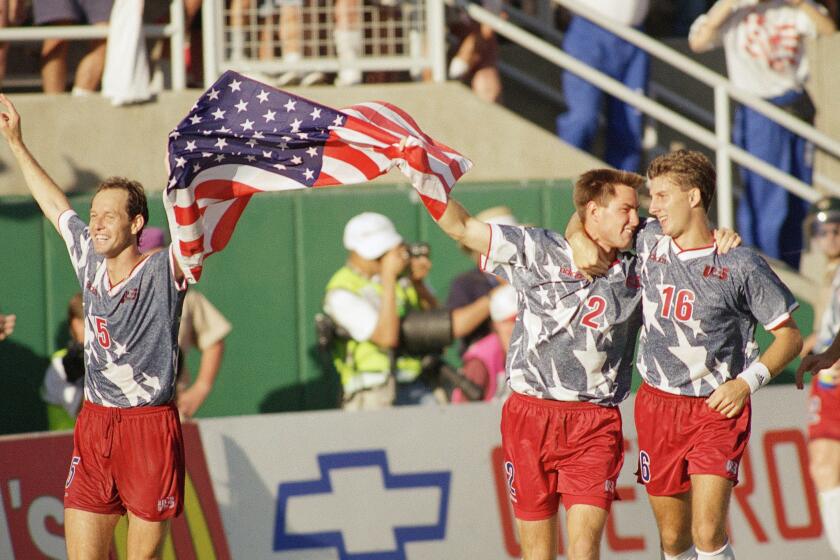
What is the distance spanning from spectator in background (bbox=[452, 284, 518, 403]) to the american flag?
8.21 feet

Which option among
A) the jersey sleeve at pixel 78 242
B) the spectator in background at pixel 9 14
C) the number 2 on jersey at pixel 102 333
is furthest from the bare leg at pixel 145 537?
the spectator in background at pixel 9 14

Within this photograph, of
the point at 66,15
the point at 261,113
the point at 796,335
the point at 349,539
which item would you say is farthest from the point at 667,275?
the point at 66,15

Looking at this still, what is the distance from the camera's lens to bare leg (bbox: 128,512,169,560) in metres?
6.94

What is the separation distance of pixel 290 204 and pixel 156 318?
4211 millimetres

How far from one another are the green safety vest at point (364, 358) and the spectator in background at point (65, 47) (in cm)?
277

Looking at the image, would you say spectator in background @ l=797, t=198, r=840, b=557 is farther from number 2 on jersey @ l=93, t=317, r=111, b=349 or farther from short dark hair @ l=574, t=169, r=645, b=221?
number 2 on jersey @ l=93, t=317, r=111, b=349

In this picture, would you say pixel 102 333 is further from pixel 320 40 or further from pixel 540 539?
pixel 320 40

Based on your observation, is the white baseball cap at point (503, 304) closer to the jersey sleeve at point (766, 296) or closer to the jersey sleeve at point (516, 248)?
the jersey sleeve at point (516, 248)

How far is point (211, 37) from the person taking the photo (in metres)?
11.1

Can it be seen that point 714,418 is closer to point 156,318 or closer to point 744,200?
point 156,318

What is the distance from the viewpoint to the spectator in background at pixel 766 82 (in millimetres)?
11383

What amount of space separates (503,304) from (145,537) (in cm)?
325

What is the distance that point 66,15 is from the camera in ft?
36.2

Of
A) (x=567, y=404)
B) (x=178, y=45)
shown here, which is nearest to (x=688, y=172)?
(x=567, y=404)
